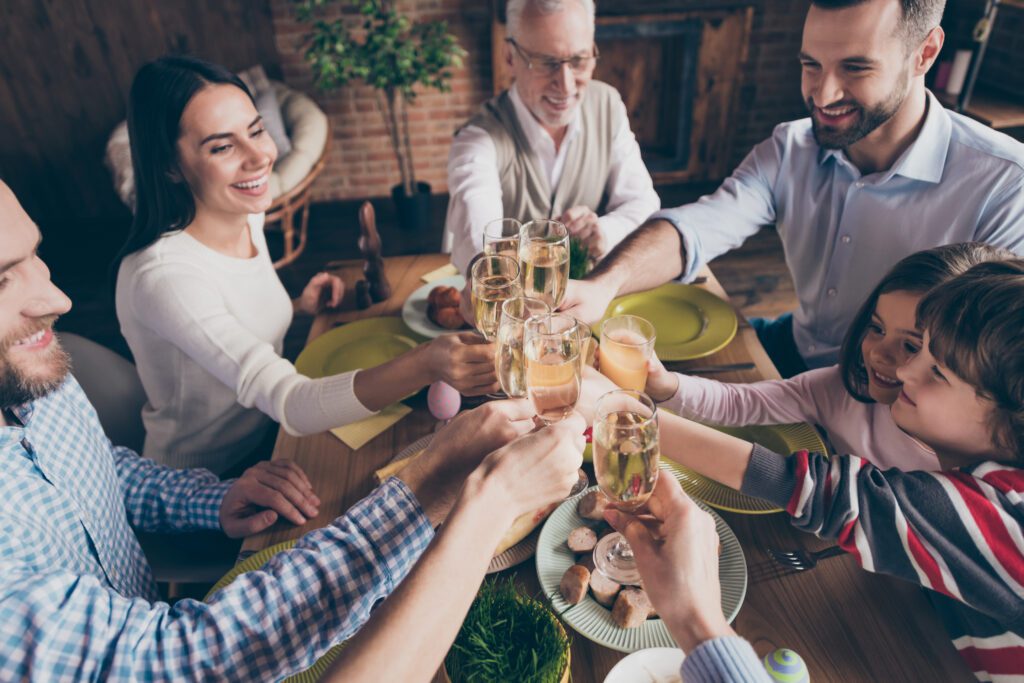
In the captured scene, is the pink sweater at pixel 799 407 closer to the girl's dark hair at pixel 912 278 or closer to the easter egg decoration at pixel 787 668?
the girl's dark hair at pixel 912 278

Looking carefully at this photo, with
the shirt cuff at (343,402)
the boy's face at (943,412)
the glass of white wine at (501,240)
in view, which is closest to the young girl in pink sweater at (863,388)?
the boy's face at (943,412)

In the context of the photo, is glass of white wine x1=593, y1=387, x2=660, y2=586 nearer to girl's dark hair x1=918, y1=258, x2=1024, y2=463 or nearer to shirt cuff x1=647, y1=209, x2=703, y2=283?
girl's dark hair x1=918, y1=258, x2=1024, y2=463

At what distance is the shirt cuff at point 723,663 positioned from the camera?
780 mm

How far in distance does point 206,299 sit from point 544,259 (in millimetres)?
817

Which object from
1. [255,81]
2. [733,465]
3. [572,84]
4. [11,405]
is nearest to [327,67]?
[255,81]

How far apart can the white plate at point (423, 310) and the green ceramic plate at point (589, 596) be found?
2.17 ft

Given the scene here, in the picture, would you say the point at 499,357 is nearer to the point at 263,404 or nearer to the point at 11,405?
the point at 263,404

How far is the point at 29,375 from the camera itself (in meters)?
1.09

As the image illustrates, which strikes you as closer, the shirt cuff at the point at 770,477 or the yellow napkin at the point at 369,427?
the shirt cuff at the point at 770,477

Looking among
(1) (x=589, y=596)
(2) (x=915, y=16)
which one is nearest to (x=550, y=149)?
(2) (x=915, y=16)

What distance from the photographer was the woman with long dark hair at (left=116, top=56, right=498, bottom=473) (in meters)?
1.42

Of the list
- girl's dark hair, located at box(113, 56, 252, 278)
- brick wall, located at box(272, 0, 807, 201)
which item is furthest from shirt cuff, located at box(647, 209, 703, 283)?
brick wall, located at box(272, 0, 807, 201)

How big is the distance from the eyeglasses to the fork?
5.21 feet

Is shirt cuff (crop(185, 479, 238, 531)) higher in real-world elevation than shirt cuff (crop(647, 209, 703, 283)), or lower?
lower
